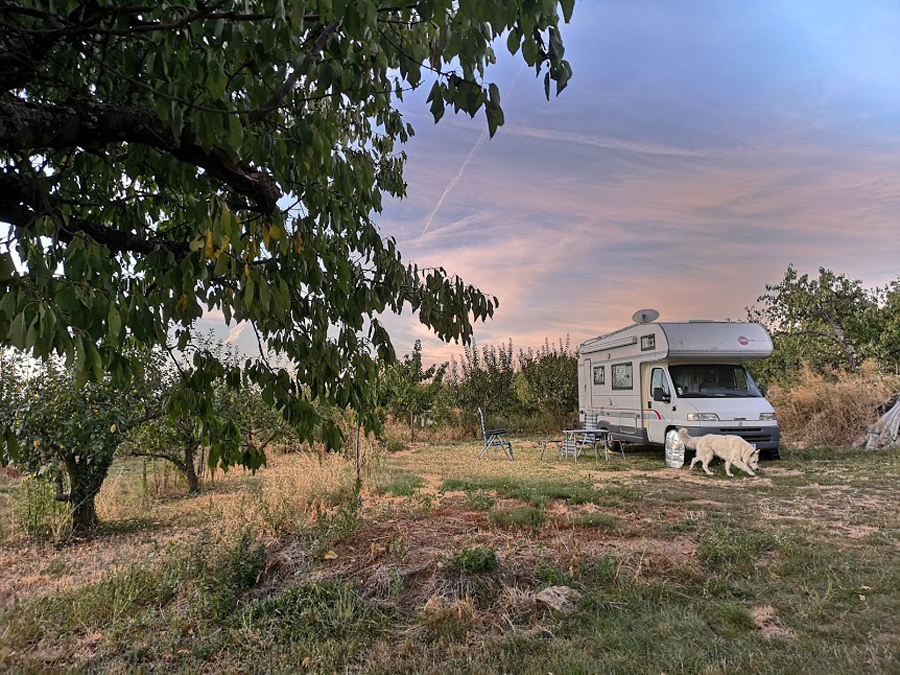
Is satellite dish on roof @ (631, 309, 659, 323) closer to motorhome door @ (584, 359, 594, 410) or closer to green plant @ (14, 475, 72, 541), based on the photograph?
motorhome door @ (584, 359, 594, 410)

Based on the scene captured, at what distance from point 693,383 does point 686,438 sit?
1395 mm

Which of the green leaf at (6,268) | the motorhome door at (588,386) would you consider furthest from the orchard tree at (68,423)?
the motorhome door at (588,386)

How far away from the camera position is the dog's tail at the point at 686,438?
379 inches

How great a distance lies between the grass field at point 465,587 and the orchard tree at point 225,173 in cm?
137

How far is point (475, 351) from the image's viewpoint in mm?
21281

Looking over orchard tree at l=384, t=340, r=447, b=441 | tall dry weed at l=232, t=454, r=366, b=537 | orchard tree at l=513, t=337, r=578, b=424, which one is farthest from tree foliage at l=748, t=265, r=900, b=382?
tall dry weed at l=232, t=454, r=366, b=537

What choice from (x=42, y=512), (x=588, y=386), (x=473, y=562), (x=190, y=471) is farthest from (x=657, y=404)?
(x=42, y=512)

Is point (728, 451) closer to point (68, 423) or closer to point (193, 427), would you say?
point (193, 427)

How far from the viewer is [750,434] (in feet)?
32.1

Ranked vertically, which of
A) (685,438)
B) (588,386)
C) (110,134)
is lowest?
(685,438)

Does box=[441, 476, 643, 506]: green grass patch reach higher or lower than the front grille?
lower

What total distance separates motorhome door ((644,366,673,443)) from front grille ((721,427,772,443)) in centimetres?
111

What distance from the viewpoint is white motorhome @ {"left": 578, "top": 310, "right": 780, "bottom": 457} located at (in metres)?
9.78

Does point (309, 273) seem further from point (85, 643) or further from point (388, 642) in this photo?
point (85, 643)
